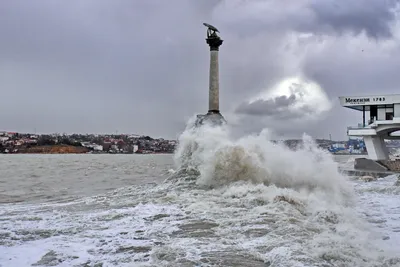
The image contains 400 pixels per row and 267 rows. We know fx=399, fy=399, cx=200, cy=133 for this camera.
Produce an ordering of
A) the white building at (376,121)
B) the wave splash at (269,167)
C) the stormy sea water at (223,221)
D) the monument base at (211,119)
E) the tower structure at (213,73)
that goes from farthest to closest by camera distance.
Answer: the white building at (376,121) < the tower structure at (213,73) < the monument base at (211,119) < the wave splash at (269,167) < the stormy sea water at (223,221)

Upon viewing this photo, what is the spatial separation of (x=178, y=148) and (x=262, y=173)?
8217mm

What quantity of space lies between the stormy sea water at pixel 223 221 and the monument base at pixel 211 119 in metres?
6.07

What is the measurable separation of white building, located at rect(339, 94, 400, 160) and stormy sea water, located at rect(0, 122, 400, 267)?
1693 centimetres

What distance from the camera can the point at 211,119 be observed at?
84.8 feet

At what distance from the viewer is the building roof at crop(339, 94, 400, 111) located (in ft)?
113

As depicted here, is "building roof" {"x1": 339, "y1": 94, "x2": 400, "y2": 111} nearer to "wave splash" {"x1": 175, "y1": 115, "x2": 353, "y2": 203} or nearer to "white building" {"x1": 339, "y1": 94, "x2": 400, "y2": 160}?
"white building" {"x1": 339, "y1": 94, "x2": 400, "y2": 160}

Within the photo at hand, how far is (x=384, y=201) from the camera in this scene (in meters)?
14.6

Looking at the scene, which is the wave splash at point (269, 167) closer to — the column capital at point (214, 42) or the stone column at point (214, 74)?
the stone column at point (214, 74)

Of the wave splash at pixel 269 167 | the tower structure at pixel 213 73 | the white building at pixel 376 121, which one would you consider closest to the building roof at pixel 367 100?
the white building at pixel 376 121

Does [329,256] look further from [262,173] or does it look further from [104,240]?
[262,173]

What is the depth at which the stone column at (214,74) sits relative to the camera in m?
27.5

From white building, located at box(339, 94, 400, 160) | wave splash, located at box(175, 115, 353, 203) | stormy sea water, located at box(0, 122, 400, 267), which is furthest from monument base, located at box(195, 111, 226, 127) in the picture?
white building, located at box(339, 94, 400, 160)

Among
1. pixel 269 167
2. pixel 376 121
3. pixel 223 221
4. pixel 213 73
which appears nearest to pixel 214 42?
pixel 213 73

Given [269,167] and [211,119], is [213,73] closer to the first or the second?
[211,119]
